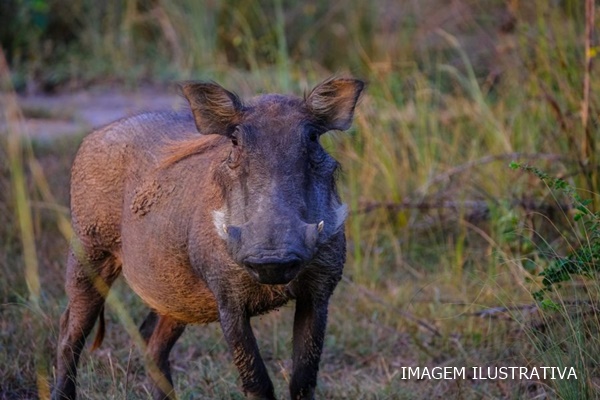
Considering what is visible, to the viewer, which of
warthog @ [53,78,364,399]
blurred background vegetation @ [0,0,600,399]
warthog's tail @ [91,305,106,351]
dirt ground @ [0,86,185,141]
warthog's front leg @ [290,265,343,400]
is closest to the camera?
warthog @ [53,78,364,399]

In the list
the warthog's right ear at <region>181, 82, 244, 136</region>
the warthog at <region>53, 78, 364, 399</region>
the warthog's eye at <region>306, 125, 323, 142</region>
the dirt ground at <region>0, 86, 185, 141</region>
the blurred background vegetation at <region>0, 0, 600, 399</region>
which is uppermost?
the warthog's right ear at <region>181, 82, 244, 136</region>

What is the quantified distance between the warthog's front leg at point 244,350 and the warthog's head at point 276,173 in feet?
1.00

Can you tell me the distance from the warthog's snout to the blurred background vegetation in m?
0.76

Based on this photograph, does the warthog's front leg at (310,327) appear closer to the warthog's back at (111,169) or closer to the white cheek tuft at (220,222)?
the white cheek tuft at (220,222)

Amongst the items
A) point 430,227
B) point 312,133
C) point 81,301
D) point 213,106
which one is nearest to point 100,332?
point 81,301

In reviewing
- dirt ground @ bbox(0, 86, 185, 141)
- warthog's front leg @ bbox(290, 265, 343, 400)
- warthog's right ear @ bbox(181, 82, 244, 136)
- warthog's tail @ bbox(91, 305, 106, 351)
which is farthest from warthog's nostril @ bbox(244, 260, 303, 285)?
dirt ground @ bbox(0, 86, 185, 141)

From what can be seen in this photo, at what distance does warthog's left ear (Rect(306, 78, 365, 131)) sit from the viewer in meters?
3.79

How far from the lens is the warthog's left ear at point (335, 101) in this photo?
3793mm

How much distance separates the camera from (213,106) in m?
3.79

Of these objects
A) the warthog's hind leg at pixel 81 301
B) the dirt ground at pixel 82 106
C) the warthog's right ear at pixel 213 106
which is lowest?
the dirt ground at pixel 82 106

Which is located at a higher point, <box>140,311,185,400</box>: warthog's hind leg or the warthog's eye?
the warthog's eye

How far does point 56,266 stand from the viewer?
5.93m

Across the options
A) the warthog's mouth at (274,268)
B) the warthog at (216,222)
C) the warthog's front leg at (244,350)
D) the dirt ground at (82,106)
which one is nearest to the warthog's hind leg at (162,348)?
the warthog at (216,222)

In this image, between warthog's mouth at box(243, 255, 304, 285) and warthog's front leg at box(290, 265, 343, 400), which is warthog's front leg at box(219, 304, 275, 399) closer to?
warthog's front leg at box(290, 265, 343, 400)
